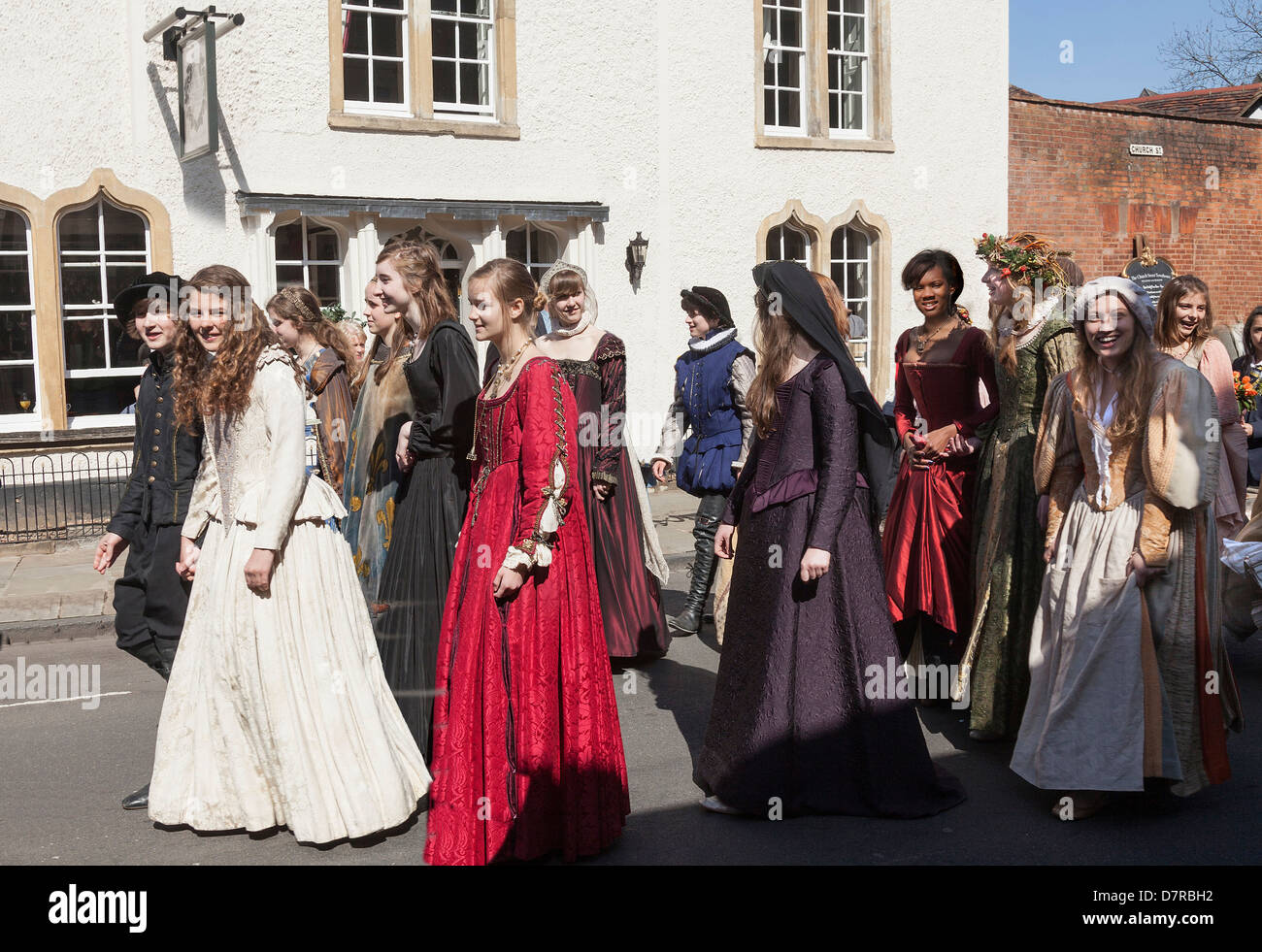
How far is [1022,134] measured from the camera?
17.1m

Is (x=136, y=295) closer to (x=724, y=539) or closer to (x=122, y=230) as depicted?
(x=724, y=539)

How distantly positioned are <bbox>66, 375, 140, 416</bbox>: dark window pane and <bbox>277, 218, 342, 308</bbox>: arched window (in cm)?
172

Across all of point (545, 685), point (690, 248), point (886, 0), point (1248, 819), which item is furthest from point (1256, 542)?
point (886, 0)

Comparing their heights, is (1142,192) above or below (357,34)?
below

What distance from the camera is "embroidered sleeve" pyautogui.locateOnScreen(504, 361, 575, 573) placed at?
3986 millimetres

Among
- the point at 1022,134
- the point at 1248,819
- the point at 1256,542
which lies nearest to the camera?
the point at 1248,819

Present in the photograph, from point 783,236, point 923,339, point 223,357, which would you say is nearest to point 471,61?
point 783,236

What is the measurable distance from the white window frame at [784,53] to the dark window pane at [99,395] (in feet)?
24.6

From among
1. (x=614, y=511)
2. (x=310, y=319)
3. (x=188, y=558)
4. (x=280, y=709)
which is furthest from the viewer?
(x=614, y=511)

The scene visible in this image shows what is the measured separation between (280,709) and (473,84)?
33.1ft

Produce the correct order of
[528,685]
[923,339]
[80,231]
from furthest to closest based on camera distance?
[80,231]
[923,339]
[528,685]

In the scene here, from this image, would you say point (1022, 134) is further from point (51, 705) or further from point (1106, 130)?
point (51, 705)

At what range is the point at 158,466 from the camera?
477 centimetres

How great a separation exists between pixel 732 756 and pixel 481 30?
1034 cm
